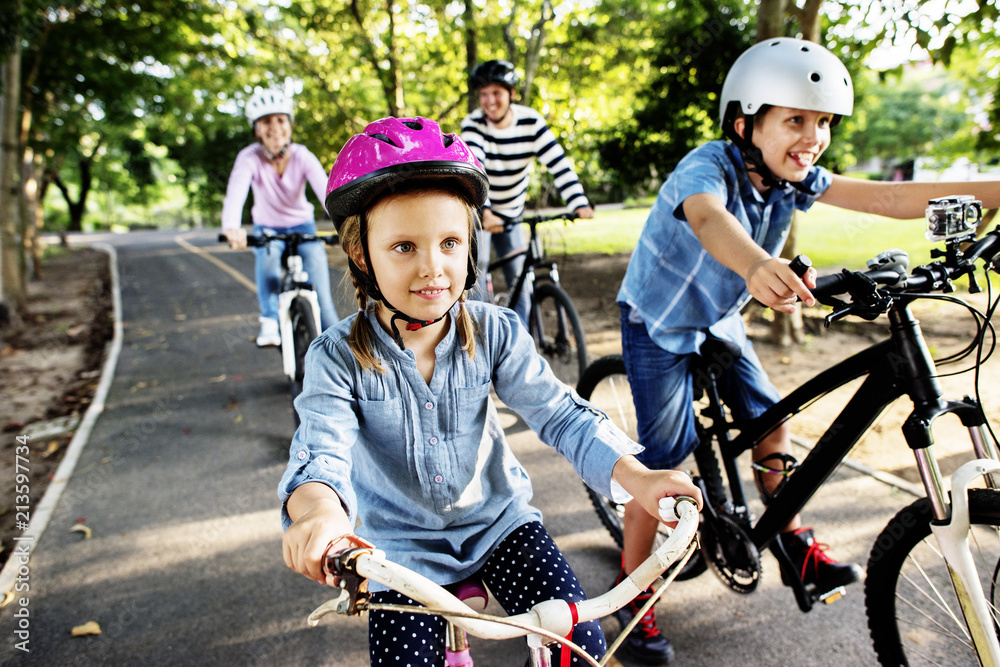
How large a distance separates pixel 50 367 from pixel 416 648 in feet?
24.6

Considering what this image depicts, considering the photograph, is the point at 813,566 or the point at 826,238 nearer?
the point at 813,566

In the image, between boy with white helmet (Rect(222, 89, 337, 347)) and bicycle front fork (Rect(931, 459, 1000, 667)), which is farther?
boy with white helmet (Rect(222, 89, 337, 347))

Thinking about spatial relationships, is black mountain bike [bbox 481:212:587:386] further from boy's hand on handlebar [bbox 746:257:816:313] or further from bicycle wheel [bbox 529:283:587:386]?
boy's hand on handlebar [bbox 746:257:816:313]

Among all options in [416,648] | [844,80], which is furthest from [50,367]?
[844,80]

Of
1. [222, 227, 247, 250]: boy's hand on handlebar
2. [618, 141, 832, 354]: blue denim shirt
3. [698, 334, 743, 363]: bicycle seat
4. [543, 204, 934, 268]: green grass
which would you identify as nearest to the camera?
[618, 141, 832, 354]: blue denim shirt

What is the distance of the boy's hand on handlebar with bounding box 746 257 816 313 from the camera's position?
1459mm

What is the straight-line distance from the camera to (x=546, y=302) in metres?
5.06

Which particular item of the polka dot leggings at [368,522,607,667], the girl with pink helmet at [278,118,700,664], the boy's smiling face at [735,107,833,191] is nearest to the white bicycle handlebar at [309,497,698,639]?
the girl with pink helmet at [278,118,700,664]

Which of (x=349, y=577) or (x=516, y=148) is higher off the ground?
(x=516, y=148)

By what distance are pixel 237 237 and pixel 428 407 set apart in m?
3.13

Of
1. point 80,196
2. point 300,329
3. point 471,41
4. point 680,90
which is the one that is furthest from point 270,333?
point 80,196

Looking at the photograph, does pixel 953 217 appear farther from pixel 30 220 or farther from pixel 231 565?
pixel 30 220

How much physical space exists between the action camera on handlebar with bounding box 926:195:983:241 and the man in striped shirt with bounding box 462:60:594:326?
3170 millimetres

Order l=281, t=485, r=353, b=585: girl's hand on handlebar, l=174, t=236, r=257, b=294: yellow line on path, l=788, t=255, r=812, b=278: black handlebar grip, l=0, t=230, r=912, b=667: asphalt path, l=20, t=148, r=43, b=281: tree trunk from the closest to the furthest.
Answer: l=281, t=485, r=353, b=585: girl's hand on handlebar < l=788, t=255, r=812, b=278: black handlebar grip < l=0, t=230, r=912, b=667: asphalt path < l=174, t=236, r=257, b=294: yellow line on path < l=20, t=148, r=43, b=281: tree trunk
